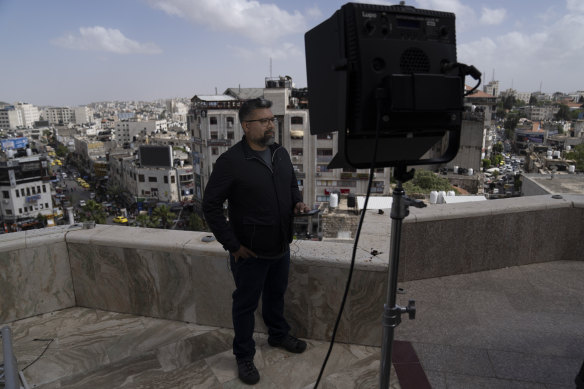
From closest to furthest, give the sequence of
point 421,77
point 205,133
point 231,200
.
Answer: point 421,77 < point 231,200 < point 205,133

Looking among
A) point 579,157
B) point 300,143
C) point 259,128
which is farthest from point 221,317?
point 579,157

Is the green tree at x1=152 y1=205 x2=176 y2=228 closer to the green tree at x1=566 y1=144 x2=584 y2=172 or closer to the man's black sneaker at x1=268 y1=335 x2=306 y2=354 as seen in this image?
the green tree at x1=566 y1=144 x2=584 y2=172

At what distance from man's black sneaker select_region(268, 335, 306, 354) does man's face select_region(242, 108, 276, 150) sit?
126 cm

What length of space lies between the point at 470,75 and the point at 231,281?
201 cm

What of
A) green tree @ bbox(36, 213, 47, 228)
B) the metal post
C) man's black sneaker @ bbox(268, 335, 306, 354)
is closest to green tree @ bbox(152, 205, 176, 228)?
green tree @ bbox(36, 213, 47, 228)

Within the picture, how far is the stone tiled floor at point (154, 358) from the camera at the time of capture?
2377 mm

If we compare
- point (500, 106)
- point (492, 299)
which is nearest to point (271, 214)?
point (492, 299)

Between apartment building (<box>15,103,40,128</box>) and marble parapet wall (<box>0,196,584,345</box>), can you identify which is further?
apartment building (<box>15,103,40,128</box>)

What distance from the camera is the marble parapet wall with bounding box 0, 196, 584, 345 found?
104 inches

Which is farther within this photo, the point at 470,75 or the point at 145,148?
the point at 145,148

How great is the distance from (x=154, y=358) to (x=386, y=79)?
2228 mm

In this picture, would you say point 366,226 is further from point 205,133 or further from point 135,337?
point 205,133

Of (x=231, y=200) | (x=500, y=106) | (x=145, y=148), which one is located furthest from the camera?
(x=500, y=106)

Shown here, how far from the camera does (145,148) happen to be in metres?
53.0
